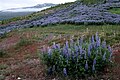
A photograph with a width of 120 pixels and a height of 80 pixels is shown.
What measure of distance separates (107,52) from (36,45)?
7.79 m

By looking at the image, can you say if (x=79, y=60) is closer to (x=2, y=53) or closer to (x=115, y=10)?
(x=2, y=53)

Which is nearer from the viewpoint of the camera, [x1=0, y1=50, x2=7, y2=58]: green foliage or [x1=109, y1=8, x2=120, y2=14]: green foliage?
[x1=0, y1=50, x2=7, y2=58]: green foliage

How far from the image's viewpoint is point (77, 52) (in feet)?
34.7

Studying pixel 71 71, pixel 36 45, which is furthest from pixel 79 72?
pixel 36 45

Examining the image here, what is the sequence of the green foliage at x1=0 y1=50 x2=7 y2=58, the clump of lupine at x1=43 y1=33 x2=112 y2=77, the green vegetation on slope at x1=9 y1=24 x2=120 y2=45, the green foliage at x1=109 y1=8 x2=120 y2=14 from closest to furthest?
the clump of lupine at x1=43 y1=33 x2=112 y2=77 < the green foliage at x1=0 y1=50 x2=7 y2=58 < the green vegetation on slope at x1=9 y1=24 x2=120 y2=45 < the green foliage at x1=109 y1=8 x2=120 y2=14

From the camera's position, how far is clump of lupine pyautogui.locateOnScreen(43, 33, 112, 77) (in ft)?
33.9

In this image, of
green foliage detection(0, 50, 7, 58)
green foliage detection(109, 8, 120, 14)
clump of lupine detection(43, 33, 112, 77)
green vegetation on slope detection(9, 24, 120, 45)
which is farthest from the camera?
green foliage detection(109, 8, 120, 14)

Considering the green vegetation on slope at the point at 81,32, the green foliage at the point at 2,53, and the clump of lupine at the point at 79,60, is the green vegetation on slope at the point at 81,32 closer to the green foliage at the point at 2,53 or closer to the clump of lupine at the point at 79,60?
the green foliage at the point at 2,53

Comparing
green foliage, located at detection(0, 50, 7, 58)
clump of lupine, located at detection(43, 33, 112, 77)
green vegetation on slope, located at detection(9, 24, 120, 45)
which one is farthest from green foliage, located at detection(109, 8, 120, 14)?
clump of lupine, located at detection(43, 33, 112, 77)

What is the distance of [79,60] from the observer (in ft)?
34.3

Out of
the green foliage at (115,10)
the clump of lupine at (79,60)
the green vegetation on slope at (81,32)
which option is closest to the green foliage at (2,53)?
the green vegetation on slope at (81,32)

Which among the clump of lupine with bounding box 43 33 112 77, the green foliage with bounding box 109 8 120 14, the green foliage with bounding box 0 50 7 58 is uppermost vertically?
the clump of lupine with bounding box 43 33 112 77

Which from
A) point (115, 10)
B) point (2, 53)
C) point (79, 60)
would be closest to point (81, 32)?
point (2, 53)

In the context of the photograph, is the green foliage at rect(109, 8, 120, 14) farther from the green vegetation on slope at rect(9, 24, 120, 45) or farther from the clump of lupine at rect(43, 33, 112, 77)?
the clump of lupine at rect(43, 33, 112, 77)
